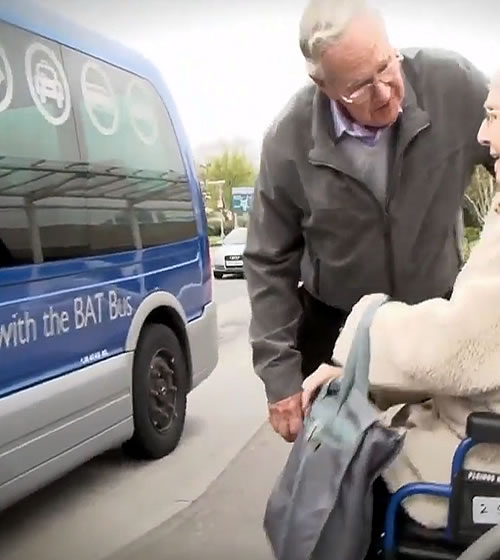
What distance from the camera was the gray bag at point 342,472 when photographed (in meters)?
1.17

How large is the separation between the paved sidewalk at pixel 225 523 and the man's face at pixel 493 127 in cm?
150

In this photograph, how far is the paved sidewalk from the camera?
106 inches

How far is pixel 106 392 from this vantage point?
9.61 feet

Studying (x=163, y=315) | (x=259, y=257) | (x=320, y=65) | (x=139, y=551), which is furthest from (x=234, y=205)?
(x=320, y=65)

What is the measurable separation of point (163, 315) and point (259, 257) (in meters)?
1.71

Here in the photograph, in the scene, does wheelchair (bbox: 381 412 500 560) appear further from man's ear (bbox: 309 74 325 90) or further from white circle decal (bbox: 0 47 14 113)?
white circle decal (bbox: 0 47 14 113)

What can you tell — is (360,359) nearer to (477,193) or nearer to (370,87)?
(370,87)

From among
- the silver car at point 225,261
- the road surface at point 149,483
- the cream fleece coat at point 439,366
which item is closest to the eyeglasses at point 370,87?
the cream fleece coat at point 439,366

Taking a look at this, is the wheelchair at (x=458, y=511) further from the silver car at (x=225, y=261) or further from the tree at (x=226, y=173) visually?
the silver car at (x=225, y=261)

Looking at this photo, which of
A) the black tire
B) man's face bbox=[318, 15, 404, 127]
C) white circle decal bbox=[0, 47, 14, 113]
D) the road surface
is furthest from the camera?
the black tire

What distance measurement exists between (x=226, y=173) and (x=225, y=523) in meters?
1.06

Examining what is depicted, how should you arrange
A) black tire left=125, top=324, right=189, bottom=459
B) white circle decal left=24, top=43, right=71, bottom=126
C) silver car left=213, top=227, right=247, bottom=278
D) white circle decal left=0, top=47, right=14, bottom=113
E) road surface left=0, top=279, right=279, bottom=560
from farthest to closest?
silver car left=213, top=227, right=247, bottom=278
black tire left=125, top=324, right=189, bottom=459
road surface left=0, top=279, right=279, bottom=560
white circle decal left=24, top=43, right=71, bottom=126
white circle decal left=0, top=47, right=14, bottom=113

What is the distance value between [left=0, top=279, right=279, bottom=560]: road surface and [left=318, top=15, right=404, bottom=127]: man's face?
95cm

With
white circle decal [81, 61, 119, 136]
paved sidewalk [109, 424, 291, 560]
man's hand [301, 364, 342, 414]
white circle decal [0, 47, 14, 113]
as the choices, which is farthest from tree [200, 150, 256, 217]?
man's hand [301, 364, 342, 414]
